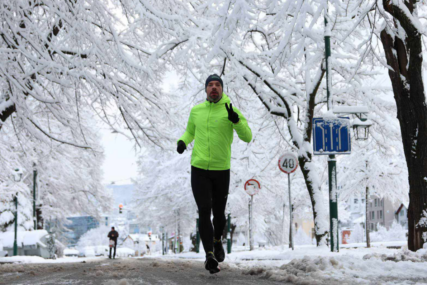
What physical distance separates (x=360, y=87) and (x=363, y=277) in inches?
431

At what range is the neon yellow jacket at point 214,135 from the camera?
5266 millimetres

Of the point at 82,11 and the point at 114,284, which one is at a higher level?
the point at 82,11

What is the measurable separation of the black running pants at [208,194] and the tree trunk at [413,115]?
386 cm

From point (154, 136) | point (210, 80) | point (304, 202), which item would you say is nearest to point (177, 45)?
point (154, 136)

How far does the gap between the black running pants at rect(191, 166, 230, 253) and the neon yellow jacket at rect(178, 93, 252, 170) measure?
74 millimetres

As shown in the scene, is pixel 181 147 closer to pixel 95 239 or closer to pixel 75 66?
pixel 75 66

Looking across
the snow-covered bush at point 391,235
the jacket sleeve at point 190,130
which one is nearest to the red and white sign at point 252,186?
the jacket sleeve at point 190,130

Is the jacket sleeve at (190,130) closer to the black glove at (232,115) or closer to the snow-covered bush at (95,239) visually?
the black glove at (232,115)

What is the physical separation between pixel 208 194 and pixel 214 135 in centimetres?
61

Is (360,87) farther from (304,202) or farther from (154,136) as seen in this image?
(304,202)

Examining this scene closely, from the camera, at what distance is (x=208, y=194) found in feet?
17.3

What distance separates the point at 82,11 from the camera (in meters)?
6.82

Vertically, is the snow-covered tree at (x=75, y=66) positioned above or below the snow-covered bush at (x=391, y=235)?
above

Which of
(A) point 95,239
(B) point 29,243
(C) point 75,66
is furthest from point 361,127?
Answer: (A) point 95,239
